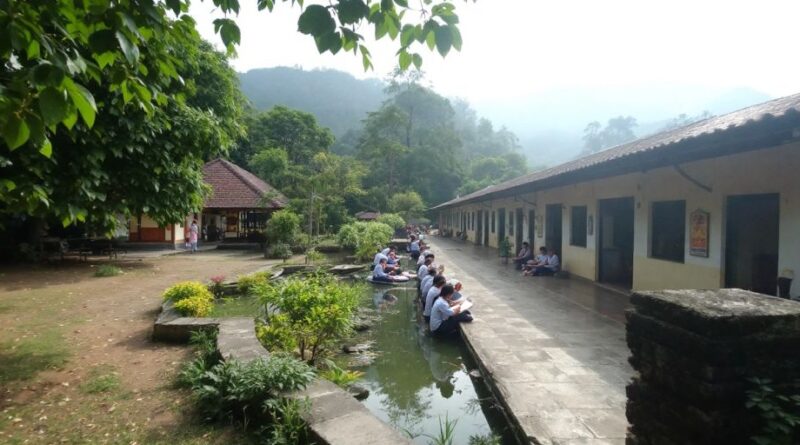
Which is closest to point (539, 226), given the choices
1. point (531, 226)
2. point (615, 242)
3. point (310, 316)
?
point (531, 226)

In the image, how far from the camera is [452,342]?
6.44m

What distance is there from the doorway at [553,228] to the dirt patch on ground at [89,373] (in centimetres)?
1061

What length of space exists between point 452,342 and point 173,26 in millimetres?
5291

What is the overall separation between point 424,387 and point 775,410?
12.1ft

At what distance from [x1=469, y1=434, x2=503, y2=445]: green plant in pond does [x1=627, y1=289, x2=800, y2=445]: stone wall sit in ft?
4.83

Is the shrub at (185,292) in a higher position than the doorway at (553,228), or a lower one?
lower

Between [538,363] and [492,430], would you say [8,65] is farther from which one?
[538,363]

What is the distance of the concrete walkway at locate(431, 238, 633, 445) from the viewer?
3.36m

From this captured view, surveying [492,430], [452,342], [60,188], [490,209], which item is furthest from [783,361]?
[490,209]

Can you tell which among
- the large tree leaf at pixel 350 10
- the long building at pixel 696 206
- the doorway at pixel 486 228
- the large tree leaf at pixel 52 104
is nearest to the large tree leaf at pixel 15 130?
the large tree leaf at pixel 52 104

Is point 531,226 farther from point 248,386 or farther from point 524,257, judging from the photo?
point 248,386

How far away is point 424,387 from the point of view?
4.94 metres

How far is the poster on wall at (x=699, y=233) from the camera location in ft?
21.9

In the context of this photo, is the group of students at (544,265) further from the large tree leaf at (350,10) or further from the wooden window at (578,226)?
the large tree leaf at (350,10)
